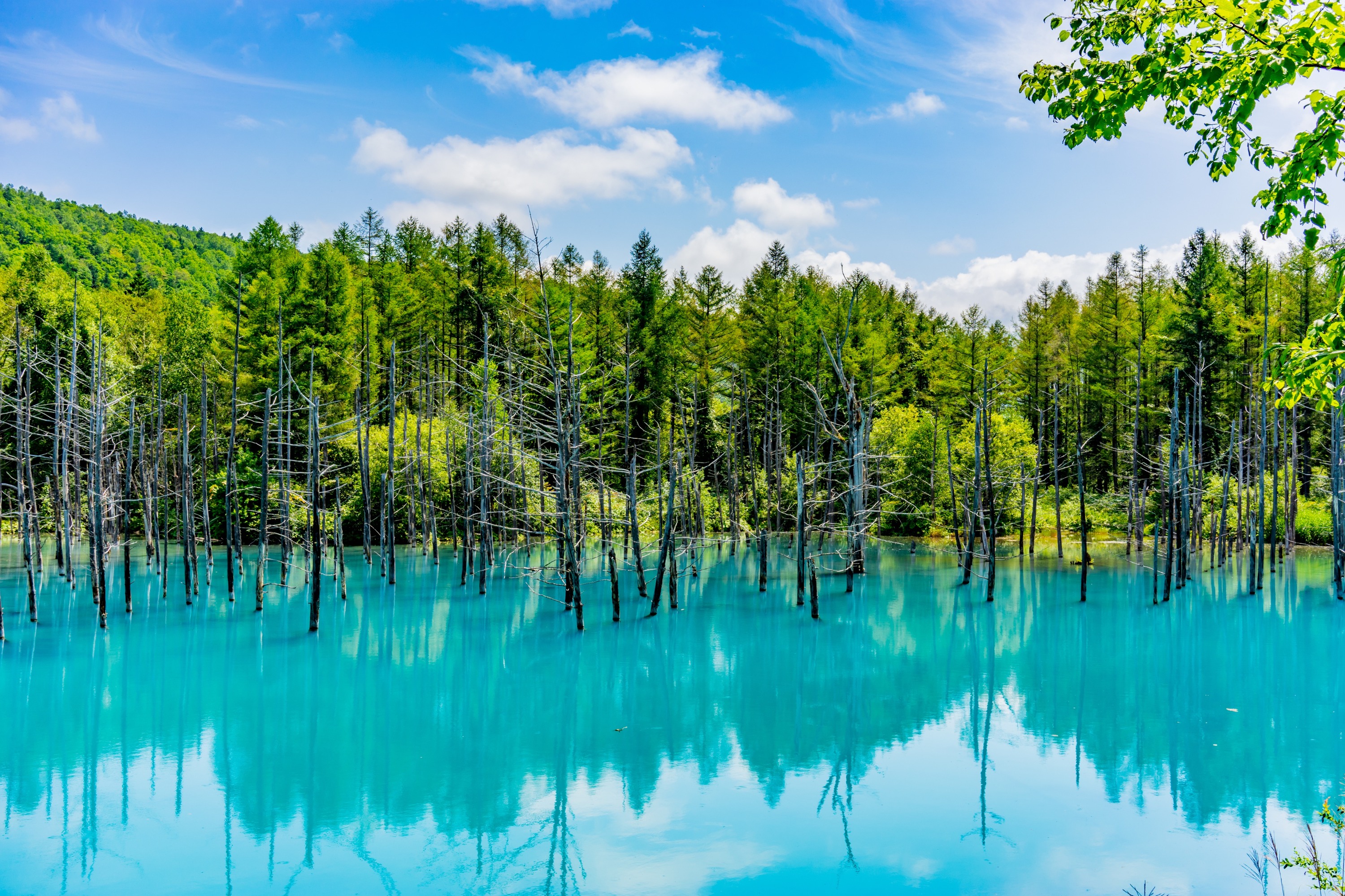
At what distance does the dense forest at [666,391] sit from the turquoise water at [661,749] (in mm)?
5208

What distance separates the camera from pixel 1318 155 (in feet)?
13.2

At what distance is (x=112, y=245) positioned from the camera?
71188 mm

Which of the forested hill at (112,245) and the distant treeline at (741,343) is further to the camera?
the forested hill at (112,245)

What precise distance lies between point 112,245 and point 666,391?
5672cm

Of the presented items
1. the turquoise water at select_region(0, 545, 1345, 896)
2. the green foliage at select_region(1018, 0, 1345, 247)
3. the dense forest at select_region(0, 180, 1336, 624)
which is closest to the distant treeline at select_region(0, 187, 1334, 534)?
the dense forest at select_region(0, 180, 1336, 624)

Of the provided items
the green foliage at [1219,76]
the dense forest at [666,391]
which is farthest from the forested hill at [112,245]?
the green foliage at [1219,76]

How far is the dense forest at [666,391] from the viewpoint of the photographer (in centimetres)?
2842

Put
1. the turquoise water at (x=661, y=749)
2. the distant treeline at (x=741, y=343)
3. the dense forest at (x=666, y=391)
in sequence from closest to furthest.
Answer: the turquoise water at (x=661, y=749), the dense forest at (x=666, y=391), the distant treeline at (x=741, y=343)

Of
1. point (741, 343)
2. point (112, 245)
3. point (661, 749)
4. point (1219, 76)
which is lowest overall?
point (661, 749)

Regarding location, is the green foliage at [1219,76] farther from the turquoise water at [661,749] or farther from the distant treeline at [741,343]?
the distant treeline at [741,343]

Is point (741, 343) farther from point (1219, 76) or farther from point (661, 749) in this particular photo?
point (1219, 76)

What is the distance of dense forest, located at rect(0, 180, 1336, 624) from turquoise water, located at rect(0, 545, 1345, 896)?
5.21 m

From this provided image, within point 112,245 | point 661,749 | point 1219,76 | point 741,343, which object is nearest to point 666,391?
point 741,343

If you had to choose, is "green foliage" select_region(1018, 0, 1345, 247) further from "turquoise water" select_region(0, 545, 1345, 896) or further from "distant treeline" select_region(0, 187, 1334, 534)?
"distant treeline" select_region(0, 187, 1334, 534)
